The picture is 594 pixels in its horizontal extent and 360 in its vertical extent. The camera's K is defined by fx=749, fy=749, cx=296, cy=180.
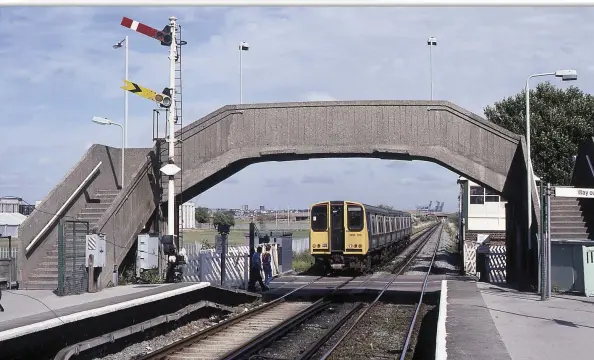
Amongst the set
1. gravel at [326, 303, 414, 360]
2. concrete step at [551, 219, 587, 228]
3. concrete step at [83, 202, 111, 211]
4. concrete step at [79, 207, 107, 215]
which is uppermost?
concrete step at [83, 202, 111, 211]

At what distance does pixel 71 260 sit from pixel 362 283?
44.1ft

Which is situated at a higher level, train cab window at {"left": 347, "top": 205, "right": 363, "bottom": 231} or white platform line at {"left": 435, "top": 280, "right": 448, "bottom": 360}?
train cab window at {"left": 347, "top": 205, "right": 363, "bottom": 231}

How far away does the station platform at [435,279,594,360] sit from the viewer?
10055 millimetres

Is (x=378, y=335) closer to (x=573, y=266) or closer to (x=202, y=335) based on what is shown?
(x=202, y=335)

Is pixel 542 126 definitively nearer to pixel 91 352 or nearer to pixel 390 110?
pixel 390 110

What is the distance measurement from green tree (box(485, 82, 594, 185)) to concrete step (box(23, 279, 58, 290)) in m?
31.8

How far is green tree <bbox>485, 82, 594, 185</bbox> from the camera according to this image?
143 ft

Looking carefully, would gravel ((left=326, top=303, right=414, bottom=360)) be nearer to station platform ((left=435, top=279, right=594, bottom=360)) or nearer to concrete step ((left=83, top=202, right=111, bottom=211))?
station platform ((left=435, top=279, right=594, bottom=360))

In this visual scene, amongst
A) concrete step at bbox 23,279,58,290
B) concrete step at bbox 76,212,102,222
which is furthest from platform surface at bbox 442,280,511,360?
concrete step at bbox 76,212,102,222

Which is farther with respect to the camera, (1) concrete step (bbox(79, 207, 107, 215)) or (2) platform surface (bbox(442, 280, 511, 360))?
(1) concrete step (bbox(79, 207, 107, 215))

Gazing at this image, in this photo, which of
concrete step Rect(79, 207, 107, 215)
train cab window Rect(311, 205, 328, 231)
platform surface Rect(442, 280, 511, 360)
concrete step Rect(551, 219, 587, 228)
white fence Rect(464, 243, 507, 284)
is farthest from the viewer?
train cab window Rect(311, 205, 328, 231)

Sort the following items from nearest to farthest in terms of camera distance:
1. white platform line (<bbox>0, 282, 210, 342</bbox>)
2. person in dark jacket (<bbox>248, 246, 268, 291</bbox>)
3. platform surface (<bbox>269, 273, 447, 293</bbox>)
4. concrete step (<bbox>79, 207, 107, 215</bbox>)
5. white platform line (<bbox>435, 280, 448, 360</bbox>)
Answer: white platform line (<bbox>435, 280, 448, 360</bbox>) < white platform line (<bbox>0, 282, 210, 342</bbox>) < concrete step (<bbox>79, 207, 107, 215</bbox>) < person in dark jacket (<bbox>248, 246, 268, 291</bbox>) < platform surface (<bbox>269, 273, 447, 293</bbox>)

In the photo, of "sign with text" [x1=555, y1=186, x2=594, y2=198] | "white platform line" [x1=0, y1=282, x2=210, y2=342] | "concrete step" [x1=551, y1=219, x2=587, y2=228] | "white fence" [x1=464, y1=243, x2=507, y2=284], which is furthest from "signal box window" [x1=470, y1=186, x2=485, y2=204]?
"white platform line" [x1=0, y1=282, x2=210, y2=342]

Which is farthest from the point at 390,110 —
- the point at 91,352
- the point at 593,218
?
the point at 91,352
